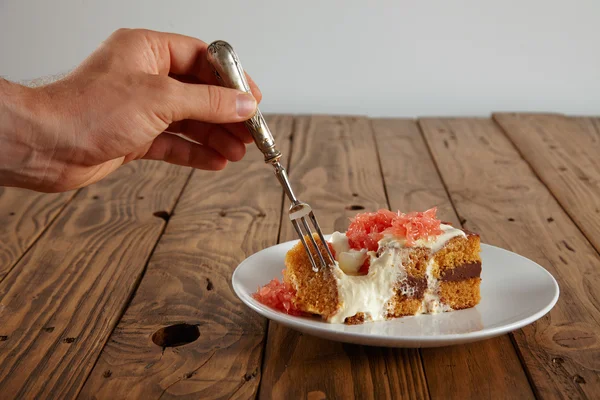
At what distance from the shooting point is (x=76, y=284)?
1369 mm

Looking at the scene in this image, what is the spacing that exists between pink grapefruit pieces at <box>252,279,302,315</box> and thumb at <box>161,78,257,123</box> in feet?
0.89

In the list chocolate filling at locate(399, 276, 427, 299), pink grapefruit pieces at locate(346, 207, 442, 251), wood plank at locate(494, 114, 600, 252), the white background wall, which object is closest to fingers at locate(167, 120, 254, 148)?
pink grapefruit pieces at locate(346, 207, 442, 251)

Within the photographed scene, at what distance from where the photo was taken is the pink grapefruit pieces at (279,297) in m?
1.14

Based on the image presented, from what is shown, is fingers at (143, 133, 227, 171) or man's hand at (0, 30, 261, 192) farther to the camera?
fingers at (143, 133, 227, 171)

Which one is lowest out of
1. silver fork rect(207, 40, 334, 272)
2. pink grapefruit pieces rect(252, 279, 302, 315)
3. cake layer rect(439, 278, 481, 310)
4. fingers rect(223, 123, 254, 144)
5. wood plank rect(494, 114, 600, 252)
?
wood plank rect(494, 114, 600, 252)

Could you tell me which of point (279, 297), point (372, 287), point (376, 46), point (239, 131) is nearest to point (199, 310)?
point (279, 297)

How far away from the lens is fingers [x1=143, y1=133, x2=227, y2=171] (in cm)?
156

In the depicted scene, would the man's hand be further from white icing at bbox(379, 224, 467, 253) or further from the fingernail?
white icing at bbox(379, 224, 467, 253)

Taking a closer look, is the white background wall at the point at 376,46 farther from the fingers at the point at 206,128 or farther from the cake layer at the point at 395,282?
the cake layer at the point at 395,282

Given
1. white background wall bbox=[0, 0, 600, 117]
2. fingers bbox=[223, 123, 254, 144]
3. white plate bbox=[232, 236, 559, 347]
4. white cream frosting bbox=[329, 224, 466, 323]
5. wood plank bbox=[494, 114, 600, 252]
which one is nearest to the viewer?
white plate bbox=[232, 236, 559, 347]

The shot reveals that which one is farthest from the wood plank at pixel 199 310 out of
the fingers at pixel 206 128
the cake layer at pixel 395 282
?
the fingers at pixel 206 128

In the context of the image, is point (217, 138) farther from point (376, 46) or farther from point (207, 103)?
point (376, 46)

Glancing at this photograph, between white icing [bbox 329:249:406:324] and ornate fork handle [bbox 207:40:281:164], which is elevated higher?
ornate fork handle [bbox 207:40:281:164]

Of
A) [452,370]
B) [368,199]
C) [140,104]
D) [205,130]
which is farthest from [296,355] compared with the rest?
[368,199]
